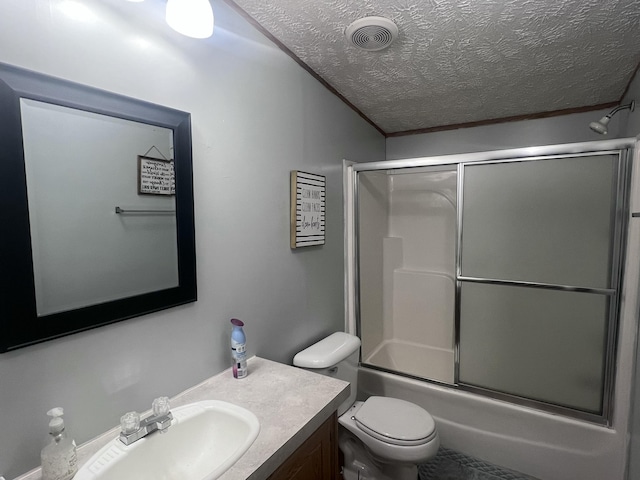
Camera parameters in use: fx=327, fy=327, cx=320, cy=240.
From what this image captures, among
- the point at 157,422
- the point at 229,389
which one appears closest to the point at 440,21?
the point at 229,389

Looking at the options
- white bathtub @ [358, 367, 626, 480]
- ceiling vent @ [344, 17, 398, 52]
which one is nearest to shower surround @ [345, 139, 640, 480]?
white bathtub @ [358, 367, 626, 480]

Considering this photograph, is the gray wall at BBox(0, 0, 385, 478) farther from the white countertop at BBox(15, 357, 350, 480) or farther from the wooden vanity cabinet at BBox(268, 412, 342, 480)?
the wooden vanity cabinet at BBox(268, 412, 342, 480)

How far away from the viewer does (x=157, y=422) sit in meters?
1.01

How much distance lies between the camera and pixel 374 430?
165 cm

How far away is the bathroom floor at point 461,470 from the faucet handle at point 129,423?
5.45 feet

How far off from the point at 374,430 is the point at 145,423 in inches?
Result: 43.9

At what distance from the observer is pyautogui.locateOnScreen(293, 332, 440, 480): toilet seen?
1576 mm

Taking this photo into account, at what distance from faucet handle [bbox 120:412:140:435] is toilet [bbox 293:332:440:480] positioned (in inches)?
33.6

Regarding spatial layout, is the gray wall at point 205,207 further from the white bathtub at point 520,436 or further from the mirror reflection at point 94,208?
the white bathtub at point 520,436

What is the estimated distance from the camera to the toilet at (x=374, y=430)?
1576mm

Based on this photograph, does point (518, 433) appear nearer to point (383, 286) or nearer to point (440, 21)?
point (383, 286)

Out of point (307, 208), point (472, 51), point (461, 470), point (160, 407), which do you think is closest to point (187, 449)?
point (160, 407)

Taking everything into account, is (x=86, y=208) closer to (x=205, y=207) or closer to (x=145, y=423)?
(x=205, y=207)

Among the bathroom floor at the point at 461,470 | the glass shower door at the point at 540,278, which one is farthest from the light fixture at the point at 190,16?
the bathroom floor at the point at 461,470
